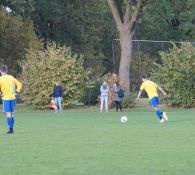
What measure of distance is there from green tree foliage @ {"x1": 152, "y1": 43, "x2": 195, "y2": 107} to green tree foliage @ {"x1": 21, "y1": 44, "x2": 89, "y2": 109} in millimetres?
5631

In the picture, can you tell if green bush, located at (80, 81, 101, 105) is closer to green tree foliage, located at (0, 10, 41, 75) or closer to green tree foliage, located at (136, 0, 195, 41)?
green tree foliage, located at (0, 10, 41, 75)

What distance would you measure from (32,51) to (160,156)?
3317cm

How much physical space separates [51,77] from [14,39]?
7.47 m

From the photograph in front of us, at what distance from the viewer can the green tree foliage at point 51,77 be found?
45.6m

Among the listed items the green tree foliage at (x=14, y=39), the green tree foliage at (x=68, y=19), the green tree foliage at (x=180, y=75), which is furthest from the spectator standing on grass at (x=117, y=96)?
the green tree foliage at (x=68, y=19)

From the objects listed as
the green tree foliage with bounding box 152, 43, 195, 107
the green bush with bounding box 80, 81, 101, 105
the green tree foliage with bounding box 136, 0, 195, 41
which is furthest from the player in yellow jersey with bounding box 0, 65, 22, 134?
the green tree foliage with bounding box 136, 0, 195, 41

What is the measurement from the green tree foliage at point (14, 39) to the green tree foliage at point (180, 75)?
11705 millimetres

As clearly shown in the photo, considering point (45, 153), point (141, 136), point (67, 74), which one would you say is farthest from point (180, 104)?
point (45, 153)

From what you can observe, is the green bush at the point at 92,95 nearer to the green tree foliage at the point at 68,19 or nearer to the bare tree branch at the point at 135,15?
the bare tree branch at the point at 135,15

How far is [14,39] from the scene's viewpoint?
51.8 metres

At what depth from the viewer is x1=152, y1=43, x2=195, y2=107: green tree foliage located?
45.1 meters

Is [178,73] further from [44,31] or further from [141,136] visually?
[141,136]

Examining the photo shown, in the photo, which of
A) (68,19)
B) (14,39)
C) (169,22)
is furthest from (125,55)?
(169,22)

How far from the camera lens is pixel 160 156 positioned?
14461 millimetres
